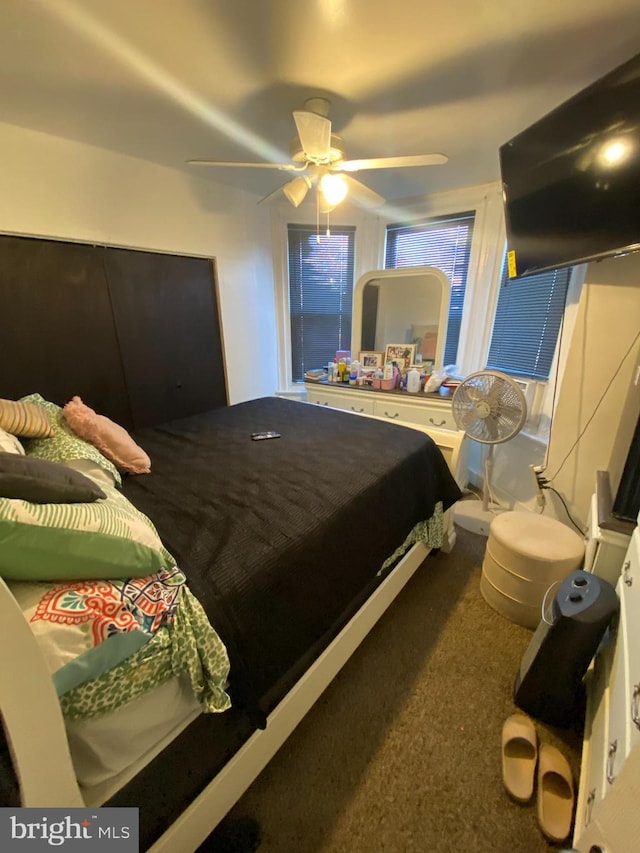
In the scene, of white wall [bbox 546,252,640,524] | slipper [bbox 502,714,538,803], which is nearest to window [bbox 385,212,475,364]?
white wall [bbox 546,252,640,524]

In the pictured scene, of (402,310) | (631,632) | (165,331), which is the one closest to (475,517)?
(631,632)

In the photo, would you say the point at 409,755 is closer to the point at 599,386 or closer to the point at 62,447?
the point at 62,447

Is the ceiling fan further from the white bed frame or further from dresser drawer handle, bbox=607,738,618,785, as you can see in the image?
dresser drawer handle, bbox=607,738,618,785

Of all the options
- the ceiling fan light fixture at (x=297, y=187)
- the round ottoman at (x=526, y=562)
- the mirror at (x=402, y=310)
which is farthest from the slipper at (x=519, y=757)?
the ceiling fan light fixture at (x=297, y=187)

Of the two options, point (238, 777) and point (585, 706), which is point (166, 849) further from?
point (585, 706)

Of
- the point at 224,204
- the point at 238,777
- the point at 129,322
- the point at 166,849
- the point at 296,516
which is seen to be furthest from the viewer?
the point at 224,204

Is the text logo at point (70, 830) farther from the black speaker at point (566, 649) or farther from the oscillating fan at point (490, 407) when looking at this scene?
the oscillating fan at point (490, 407)

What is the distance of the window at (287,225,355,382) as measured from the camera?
3.29m

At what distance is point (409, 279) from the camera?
2.95 meters

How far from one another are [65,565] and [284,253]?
327cm

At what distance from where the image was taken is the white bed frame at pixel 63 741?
0.54 meters

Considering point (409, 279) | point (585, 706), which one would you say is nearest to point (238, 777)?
point (585, 706)

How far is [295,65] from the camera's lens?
1.38 meters

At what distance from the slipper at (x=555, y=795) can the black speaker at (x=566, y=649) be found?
14 centimetres
